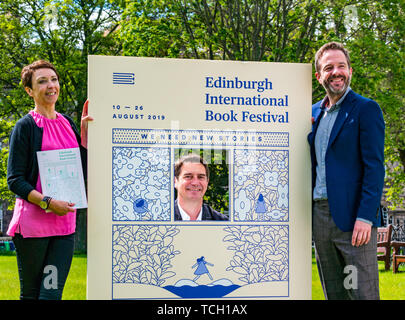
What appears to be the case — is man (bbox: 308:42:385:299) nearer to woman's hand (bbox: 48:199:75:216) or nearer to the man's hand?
the man's hand

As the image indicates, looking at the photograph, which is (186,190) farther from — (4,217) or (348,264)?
(4,217)

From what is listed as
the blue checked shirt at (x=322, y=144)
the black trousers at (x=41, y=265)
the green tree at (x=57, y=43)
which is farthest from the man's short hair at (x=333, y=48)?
the green tree at (x=57, y=43)

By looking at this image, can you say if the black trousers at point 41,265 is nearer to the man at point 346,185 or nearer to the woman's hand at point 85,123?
the woman's hand at point 85,123

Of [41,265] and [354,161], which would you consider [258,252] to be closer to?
[354,161]

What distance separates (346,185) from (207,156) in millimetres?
1130

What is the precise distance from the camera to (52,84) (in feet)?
13.9

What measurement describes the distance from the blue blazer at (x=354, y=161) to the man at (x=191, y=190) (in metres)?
0.92

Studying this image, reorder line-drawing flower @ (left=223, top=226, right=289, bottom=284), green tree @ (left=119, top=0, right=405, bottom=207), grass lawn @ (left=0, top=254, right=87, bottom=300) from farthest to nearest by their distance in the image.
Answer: green tree @ (left=119, top=0, right=405, bottom=207), grass lawn @ (left=0, top=254, right=87, bottom=300), line-drawing flower @ (left=223, top=226, right=289, bottom=284)

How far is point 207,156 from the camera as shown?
4375 millimetres

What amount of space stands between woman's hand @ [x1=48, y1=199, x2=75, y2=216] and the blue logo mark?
1041 mm

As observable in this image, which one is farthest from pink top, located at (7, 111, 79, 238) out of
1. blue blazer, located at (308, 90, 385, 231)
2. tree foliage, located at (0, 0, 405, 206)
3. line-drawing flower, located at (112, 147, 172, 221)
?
tree foliage, located at (0, 0, 405, 206)

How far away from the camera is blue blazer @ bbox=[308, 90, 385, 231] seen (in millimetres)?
4086

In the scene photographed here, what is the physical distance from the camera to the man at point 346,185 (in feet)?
13.4
